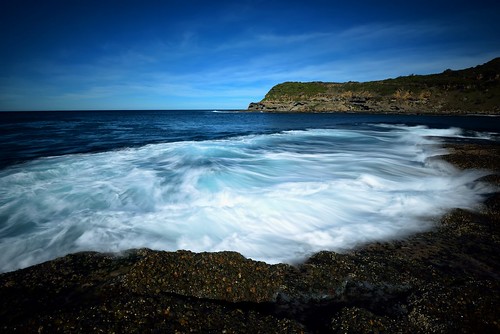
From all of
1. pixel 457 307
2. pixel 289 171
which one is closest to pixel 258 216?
pixel 457 307

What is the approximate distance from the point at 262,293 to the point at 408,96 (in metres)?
84.6

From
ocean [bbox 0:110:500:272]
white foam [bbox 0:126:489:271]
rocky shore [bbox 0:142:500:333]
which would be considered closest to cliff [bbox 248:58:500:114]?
white foam [bbox 0:126:489:271]

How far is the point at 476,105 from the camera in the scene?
5878 cm

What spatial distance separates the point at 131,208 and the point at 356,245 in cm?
545

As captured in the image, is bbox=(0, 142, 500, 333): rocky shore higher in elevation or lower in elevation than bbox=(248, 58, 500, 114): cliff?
lower

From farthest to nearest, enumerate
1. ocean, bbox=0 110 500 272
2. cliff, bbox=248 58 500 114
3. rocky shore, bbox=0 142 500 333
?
cliff, bbox=248 58 500 114 < ocean, bbox=0 110 500 272 < rocky shore, bbox=0 142 500 333

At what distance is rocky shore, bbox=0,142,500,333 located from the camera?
8.36 ft

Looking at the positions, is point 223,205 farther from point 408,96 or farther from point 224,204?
point 408,96

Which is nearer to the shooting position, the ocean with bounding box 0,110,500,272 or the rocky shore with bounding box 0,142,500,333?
the rocky shore with bounding box 0,142,500,333

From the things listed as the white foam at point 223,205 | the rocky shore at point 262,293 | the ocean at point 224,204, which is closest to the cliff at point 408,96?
the white foam at point 223,205

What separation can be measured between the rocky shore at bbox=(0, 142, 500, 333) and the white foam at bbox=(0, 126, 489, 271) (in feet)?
2.40

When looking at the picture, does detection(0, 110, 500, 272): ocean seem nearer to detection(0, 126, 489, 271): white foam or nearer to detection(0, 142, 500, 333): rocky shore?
detection(0, 126, 489, 271): white foam

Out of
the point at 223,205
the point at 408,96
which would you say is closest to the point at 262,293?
the point at 223,205

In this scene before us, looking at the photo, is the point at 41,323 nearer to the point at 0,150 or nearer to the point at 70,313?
the point at 70,313
